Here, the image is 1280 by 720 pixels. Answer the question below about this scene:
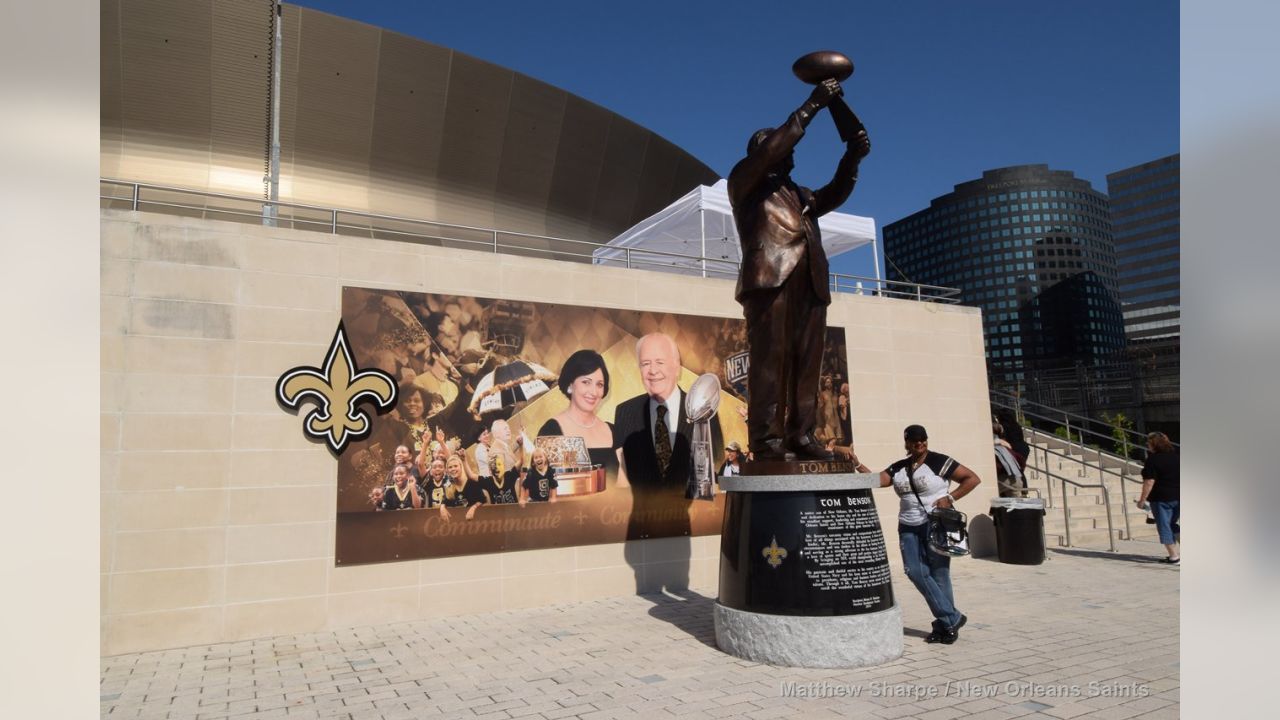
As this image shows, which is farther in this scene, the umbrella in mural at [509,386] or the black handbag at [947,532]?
the umbrella in mural at [509,386]

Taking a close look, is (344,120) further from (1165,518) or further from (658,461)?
(1165,518)

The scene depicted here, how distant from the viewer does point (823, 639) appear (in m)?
6.02

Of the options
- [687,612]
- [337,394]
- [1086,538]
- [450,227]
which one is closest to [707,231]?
[450,227]

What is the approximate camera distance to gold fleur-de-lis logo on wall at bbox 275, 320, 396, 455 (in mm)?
7984

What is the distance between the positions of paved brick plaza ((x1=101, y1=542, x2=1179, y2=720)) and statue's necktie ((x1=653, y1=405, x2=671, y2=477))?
6.44ft

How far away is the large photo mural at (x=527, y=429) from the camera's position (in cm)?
830

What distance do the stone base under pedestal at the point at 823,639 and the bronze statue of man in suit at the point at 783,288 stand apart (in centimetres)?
145

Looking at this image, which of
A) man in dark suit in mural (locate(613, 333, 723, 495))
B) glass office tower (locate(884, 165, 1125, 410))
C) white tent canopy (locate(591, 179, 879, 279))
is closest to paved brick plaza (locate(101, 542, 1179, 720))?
man in dark suit in mural (locate(613, 333, 723, 495))

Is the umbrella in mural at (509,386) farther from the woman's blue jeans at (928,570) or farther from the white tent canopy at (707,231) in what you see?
the white tent canopy at (707,231)

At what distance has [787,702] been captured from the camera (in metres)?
5.20

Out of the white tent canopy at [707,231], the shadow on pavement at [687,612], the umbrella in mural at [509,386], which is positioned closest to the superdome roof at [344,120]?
the white tent canopy at [707,231]

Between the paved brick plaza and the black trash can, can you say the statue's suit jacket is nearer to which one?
the paved brick plaza
